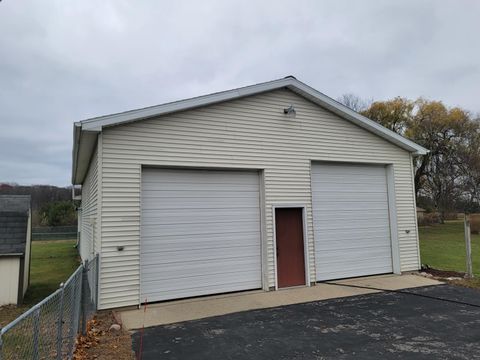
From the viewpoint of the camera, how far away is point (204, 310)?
6930mm

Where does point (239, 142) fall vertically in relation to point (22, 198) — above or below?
above

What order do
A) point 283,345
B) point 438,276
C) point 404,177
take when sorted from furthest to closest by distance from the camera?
point 404,177 < point 438,276 < point 283,345

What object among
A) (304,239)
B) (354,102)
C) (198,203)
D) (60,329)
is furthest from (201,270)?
(354,102)

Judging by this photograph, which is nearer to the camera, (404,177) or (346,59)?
(404,177)

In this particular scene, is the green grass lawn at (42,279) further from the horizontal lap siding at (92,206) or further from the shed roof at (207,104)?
the shed roof at (207,104)

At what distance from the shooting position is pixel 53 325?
4309 mm

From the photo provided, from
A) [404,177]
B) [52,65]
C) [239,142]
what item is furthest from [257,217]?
[52,65]

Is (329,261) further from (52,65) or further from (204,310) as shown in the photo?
(52,65)

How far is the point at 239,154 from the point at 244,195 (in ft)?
3.66

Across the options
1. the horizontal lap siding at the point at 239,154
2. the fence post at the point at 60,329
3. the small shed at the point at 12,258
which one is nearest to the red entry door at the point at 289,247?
the horizontal lap siding at the point at 239,154

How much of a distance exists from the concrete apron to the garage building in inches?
11.5

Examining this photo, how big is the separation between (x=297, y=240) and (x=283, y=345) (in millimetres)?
4245

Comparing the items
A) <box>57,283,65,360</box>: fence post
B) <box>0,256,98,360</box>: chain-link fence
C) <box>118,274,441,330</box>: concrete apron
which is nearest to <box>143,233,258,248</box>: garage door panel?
<box>118,274,441,330</box>: concrete apron

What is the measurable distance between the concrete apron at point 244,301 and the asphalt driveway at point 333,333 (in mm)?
374
